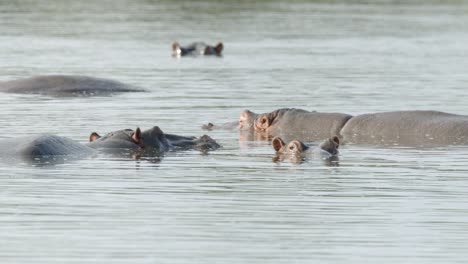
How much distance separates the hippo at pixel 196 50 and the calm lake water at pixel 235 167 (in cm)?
28

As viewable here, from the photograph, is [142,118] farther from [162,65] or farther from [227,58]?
[227,58]

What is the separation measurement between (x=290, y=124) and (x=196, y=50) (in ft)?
42.2

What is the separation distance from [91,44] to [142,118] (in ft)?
45.6

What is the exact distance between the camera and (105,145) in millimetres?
14414

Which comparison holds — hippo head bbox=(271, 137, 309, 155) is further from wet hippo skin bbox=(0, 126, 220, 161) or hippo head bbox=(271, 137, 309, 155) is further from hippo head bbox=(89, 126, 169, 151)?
hippo head bbox=(89, 126, 169, 151)

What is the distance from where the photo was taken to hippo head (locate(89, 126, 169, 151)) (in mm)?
14453

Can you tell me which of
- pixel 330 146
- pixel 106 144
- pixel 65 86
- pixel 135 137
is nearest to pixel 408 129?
pixel 330 146

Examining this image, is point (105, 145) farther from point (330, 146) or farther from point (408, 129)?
point (408, 129)

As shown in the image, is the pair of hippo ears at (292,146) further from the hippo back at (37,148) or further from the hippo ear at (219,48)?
the hippo ear at (219,48)

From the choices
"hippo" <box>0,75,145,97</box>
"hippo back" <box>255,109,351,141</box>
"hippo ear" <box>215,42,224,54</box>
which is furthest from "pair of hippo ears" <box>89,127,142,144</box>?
"hippo ear" <box>215,42,224,54</box>

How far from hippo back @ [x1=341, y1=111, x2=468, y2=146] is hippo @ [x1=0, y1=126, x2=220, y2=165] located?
1981 millimetres

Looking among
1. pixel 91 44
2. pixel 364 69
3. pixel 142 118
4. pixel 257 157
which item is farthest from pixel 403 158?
pixel 91 44

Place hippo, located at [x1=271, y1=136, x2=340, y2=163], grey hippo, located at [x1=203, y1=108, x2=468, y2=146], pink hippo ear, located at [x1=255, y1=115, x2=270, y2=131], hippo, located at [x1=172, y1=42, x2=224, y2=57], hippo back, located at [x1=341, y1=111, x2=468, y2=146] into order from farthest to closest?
hippo, located at [x1=172, y1=42, x2=224, y2=57] → pink hippo ear, located at [x1=255, y1=115, x2=270, y2=131] → grey hippo, located at [x1=203, y1=108, x2=468, y2=146] → hippo back, located at [x1=341, y1=111, x2=468, y2=146] → hippo, located at [x1=271, y1=136, x2=340, y2=163]

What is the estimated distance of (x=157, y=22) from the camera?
129ft
